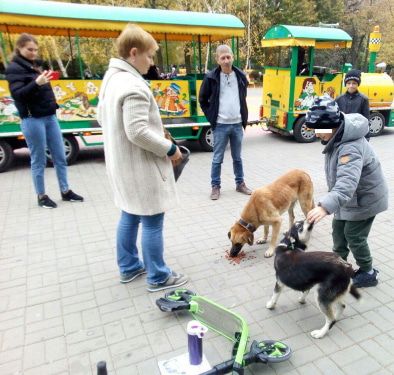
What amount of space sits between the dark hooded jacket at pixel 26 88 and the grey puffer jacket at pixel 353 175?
3.77 metres

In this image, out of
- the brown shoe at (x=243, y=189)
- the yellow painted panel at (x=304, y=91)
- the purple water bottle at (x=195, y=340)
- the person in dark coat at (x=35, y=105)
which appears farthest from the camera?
the yellow painted panel at (x=304, y=91)

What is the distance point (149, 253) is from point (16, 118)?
209 inches

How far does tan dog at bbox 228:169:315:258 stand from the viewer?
12.0 ft

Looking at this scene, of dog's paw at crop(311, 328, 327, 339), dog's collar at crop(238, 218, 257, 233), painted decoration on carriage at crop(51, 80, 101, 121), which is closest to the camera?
dog's paw at crop(311, 328, 327, 339)

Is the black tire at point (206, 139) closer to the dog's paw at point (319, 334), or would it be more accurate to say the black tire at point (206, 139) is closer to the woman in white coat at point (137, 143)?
the woman in white coat at point (137, 143)

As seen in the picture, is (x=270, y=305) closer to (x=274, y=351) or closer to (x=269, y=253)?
(x=274, y=351)

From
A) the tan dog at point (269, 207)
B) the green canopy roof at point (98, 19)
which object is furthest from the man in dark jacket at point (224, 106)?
the green canopy roof at point (98, 19)

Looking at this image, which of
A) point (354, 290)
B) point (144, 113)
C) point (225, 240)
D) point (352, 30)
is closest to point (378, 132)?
point (225, 240)

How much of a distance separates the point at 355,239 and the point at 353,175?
74 centimetres

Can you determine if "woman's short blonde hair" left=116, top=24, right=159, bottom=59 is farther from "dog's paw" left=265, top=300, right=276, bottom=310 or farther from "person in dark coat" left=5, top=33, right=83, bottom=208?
"person in dark coat" left=5, top=33, right=83, bottom=208

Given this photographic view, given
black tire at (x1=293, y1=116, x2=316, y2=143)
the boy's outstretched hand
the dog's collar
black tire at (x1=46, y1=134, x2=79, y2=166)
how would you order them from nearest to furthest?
the boy's outstretched hand < the dog's collar < black tire at (x1=46, y1=134, x2=79, y2=166) < black tire at (x1=293, y1=116, x2=316, y2=143)

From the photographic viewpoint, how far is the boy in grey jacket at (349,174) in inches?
97.7

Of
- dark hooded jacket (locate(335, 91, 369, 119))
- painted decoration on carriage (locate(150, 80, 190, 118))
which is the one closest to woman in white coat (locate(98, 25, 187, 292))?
dark hooded jacket (locate(335, 91, 369, 119))

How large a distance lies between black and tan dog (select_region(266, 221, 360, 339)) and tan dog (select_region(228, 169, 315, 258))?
93 centimetres
